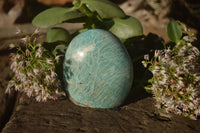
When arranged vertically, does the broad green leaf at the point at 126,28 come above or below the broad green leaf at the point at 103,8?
below

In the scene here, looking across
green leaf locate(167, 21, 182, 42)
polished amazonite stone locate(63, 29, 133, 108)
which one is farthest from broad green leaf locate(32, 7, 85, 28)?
green leaf locate(167, 21, 182, 42)

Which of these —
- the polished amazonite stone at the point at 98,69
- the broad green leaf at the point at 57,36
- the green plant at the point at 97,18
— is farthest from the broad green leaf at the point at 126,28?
the broad green leaf at the point at 57,36

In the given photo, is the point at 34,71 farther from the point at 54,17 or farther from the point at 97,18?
the point at 97,18

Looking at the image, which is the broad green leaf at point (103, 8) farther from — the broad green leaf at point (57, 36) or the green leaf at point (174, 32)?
the green leaf at point (174, 32)

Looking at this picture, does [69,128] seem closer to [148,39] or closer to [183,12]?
[148,39]

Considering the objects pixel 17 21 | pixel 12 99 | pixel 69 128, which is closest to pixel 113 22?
pixel 69 128
